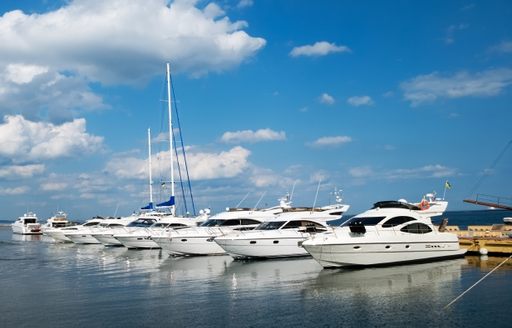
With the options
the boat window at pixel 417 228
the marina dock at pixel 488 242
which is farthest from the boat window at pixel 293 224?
the marina dock at pixel 488 242

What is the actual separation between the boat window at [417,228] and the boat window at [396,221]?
0.30 m

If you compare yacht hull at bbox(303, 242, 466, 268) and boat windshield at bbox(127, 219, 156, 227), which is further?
boat windshield at bbox(127, 219, 156, 227)

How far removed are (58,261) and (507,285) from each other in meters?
27.1

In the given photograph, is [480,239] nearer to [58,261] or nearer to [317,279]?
[317,279]

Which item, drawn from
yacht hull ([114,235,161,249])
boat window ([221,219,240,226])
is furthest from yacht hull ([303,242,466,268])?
yacht hull ([114,235,161,249])

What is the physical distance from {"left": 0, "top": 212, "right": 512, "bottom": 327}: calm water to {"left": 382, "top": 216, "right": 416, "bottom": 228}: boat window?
6.68 feet

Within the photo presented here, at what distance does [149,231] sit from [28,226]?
178 feet

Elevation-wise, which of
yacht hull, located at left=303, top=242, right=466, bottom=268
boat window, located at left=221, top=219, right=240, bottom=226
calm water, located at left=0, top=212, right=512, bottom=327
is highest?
boat window, located at left=221, top=219, right=240, bottom=226

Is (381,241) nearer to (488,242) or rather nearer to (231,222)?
(488,242)

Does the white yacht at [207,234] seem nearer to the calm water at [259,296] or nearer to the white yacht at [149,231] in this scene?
the white yacht at [149,231]

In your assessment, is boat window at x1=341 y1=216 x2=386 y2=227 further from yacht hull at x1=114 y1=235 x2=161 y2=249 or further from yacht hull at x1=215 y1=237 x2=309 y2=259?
yacht hull at x1=114 y1=235 x2=161 y2=249

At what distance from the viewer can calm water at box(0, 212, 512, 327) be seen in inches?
593

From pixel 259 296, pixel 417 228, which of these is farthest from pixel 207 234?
pixel 259 296

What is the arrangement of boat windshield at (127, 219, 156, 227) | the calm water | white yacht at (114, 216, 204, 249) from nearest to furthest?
the calm water
white yacht at (114, 216, 204, 249)
boat windshield at (127, 219, 156, 227)
